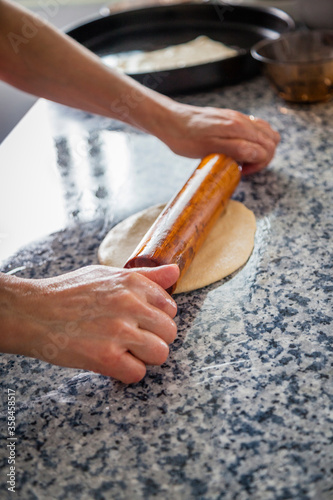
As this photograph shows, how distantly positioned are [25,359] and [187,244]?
443 mm

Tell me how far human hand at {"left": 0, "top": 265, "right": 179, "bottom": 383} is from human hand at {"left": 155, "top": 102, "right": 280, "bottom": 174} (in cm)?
65

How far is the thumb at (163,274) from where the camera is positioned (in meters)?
1.09

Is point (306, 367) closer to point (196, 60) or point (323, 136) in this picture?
point (323, 136)

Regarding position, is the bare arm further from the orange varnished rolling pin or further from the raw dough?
the raw dough

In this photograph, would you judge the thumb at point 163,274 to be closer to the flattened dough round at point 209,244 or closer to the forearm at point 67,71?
the flattened dough round at point 209,244

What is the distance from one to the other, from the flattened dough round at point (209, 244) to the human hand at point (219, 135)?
0.16 m

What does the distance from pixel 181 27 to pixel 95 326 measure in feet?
6.60

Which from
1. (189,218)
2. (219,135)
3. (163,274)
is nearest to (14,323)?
(163,274)

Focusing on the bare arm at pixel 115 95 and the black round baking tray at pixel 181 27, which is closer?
the bare arm at pixel 115 95

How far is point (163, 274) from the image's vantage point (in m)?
1.09

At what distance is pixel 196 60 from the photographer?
2.25 metres

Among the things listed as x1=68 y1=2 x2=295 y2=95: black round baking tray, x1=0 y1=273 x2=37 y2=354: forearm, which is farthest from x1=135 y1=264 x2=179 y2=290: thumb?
x1=68 y1=2 x2=295 y2=95: black round baking tray

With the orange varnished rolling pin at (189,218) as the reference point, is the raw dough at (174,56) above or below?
below

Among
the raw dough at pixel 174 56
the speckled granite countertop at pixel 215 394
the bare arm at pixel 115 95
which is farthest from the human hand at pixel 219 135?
the raw dough at pixel 174 56
